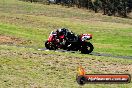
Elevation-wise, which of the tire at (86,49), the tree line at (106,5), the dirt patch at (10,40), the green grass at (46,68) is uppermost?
the green grass at (46,68)

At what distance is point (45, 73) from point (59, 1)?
95.6 meters

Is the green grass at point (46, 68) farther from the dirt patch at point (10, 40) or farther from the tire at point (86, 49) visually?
the dirt patch at point (10, 40)

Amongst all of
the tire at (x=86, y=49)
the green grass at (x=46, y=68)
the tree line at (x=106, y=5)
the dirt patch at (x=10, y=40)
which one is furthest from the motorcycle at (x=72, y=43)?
the tree line at (x=106, y=5)

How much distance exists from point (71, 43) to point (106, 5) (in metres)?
79.0

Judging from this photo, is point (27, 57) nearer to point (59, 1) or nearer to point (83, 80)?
point (83, 80)

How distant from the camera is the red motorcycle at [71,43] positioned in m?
27.9

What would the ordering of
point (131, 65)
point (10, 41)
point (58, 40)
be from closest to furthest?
point (131, 65), point (58, 40), point (10, 41)

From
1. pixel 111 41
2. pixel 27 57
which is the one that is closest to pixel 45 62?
pixel 27 57

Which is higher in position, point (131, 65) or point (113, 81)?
point (113, 81)

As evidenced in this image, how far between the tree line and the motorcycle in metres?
72.2

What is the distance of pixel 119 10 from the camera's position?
108062 millimetres

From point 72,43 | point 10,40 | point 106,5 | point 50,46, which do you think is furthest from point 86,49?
point 106,5

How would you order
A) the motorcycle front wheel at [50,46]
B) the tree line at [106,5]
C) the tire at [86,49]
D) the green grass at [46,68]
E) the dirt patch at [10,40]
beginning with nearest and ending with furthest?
the green grass at [46,68] < the tire at [86,49] < the motorcycle front wheel at [50,46] < the dirt patch at [10,40] < the tree line at [106,5]

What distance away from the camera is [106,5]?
106 m
